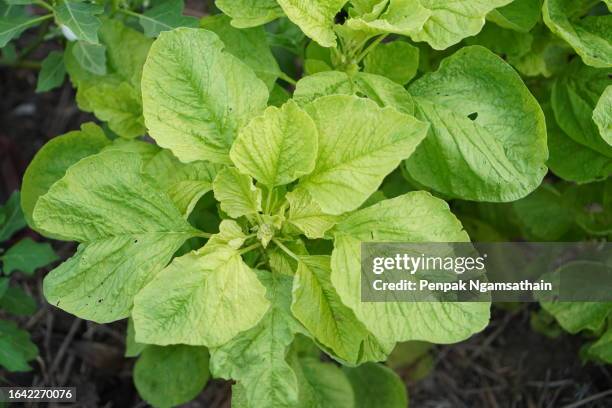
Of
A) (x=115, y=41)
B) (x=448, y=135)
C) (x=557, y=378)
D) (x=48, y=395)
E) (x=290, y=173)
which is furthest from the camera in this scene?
(x=557, y=378)

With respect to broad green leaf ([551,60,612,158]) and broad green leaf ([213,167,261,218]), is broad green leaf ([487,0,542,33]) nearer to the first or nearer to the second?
broad green leaf ([551,60,612,158])

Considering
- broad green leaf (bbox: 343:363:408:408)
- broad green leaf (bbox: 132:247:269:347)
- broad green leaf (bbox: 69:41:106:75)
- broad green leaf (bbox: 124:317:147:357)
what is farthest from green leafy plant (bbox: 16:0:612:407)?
broad green leaf (bbox: 343:363:408:408)

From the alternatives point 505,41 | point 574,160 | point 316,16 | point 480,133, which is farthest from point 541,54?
point 316,16

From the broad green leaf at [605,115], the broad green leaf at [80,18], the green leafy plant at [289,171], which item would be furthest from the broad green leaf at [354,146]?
the broad green leaf at [80,18]

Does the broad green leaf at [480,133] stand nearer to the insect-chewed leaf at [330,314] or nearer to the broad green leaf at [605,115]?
the broad green leaf at [605,115]

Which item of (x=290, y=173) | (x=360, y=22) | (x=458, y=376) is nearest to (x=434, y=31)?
(x=360, y=22)

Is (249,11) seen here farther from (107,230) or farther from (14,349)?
(14,349)

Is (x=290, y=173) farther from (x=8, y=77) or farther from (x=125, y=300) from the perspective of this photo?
(x=8, y=77)
